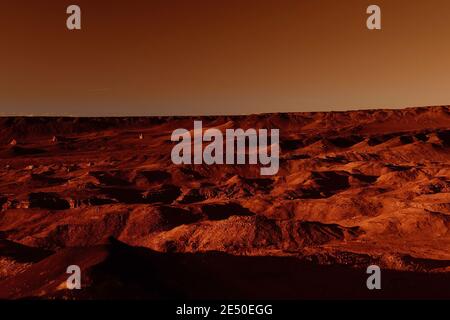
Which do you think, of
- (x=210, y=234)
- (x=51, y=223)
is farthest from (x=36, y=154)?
(x=210, y=234)

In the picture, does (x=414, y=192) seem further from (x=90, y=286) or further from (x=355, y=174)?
(x=90, y=286)

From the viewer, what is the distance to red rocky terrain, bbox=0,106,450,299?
13.0 m

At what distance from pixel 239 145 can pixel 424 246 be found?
48457 millimetres

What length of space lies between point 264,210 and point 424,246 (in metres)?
10.7

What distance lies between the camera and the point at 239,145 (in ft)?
222

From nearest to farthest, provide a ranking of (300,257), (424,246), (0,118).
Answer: (300,257), (424,246), (0,118)

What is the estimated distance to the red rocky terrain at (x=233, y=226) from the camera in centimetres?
1301

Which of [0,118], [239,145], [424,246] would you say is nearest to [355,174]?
[424,246]

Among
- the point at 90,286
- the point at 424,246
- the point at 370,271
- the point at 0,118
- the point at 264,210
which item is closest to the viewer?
the point at 90,286

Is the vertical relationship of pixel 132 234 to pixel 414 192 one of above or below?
below

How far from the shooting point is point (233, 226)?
73.5ft

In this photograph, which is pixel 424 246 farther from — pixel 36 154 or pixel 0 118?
pixel 0 118

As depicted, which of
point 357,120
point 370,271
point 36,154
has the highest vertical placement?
point 357,120

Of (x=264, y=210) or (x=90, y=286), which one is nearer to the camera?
(x=90, y=286)
